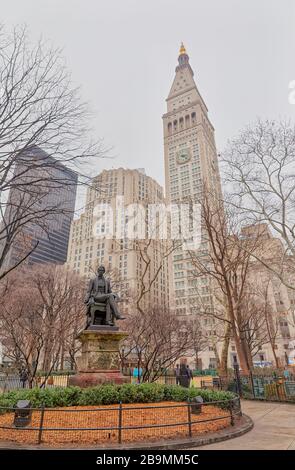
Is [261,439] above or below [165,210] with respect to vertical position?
below

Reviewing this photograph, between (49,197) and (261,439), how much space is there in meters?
9.18

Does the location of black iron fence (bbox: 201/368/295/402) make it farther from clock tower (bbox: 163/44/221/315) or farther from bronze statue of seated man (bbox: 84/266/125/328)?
clock tower (bbox: 163/44/221/315)

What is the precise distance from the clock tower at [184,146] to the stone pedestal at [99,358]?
53.3 m

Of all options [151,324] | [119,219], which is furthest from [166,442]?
[119,219]

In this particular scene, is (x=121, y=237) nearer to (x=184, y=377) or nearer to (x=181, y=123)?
(x=184, y=377)

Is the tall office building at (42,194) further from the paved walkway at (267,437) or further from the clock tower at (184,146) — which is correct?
the clock tower at (184,146)

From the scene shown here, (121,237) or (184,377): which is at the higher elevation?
(121,237)

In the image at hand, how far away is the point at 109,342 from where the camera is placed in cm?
1020

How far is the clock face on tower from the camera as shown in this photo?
87669 mm

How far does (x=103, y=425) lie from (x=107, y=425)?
0.30 feet

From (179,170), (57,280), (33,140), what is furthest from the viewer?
(179,170)

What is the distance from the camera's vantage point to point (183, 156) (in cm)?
9031

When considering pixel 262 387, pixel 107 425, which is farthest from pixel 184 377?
pixel 107 425
